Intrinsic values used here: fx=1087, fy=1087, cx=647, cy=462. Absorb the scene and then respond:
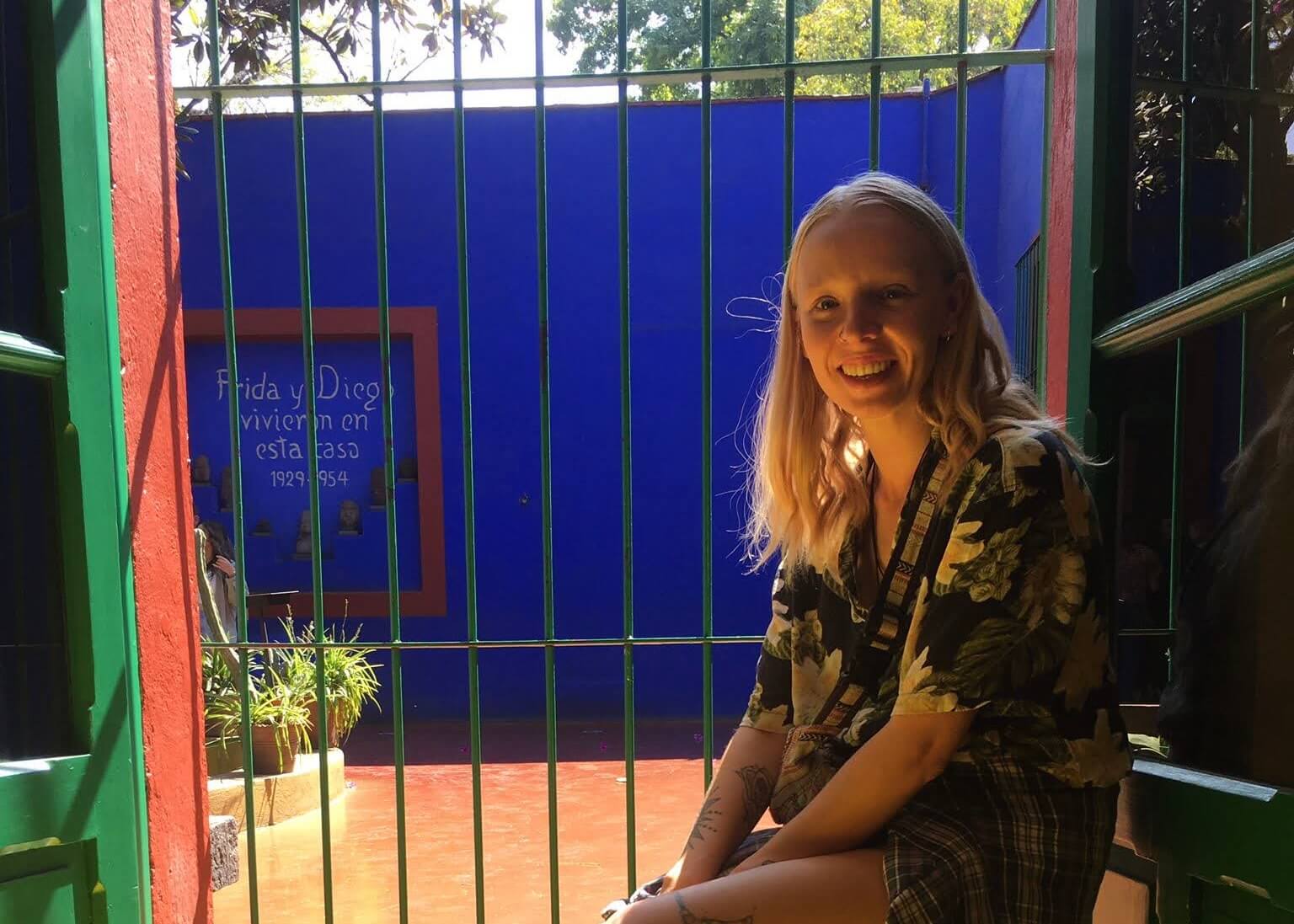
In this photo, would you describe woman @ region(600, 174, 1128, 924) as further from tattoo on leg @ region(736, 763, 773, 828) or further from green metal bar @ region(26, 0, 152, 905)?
green metal bar @ region(26, 0, 152, 905)

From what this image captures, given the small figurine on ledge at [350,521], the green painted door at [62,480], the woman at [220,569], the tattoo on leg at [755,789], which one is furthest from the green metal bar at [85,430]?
the small figurine on ledge at [350,521]

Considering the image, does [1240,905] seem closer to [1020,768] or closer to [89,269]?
[1020,768]

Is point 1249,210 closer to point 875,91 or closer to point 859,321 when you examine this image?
point 859,321

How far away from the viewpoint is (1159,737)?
5.20ft

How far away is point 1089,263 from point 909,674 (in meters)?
0.65

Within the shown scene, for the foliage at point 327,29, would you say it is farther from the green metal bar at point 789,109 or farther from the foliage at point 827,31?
the foliage at point 827,31

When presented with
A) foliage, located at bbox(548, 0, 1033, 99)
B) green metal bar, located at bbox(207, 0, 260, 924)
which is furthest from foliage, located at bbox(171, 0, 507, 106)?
foliage, located at bbox(548, 0, 1033, 99)

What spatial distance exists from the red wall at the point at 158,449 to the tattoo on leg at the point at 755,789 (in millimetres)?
1221

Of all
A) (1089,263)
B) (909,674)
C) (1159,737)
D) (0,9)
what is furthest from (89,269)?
(1159,737)

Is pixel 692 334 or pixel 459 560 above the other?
pixel 692 334

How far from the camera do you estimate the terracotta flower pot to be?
564 centimetres

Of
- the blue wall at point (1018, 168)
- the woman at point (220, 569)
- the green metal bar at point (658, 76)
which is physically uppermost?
the blue wall at point (1018, 168)

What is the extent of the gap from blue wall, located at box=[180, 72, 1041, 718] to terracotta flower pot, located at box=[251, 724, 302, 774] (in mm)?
2158

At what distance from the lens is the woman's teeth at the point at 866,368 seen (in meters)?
1.50
